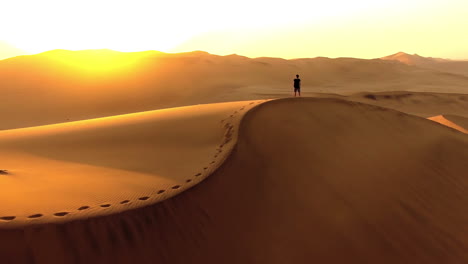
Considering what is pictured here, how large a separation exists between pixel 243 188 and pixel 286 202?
1.55ft

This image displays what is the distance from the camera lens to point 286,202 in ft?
12.3

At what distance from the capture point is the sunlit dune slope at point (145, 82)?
20984mm

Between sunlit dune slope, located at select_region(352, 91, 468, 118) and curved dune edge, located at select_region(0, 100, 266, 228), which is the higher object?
curved dune edge, located at select_region(0, 100, 266, 228)

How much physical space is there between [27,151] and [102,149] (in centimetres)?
112

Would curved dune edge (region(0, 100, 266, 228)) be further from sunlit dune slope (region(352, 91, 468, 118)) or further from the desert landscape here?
sunlit dune slope (region(352, 91, 468, 118))

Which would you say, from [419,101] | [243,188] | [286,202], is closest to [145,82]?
[419,101]

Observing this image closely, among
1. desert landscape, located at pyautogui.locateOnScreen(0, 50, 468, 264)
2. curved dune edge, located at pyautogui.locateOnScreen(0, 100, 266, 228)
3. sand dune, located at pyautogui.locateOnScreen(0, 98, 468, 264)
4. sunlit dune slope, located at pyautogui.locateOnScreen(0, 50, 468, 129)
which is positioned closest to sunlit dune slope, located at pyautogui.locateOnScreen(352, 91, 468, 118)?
sunlit dune slope, located at pyautogui.locateOnScreen(0, 50, 468, 129)

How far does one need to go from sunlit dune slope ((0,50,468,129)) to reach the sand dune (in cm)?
1226

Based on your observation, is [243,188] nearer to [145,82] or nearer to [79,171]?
[79,171]

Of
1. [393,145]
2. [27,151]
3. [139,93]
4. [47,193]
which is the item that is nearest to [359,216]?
[393,145]

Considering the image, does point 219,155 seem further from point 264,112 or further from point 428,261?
point 428,261

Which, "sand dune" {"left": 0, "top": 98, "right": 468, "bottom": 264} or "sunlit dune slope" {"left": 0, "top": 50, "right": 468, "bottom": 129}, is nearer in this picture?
"sand dune" {"left": 0, "top": 98, "right": 468, "bottom": 264}

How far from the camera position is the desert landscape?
9.04 ft

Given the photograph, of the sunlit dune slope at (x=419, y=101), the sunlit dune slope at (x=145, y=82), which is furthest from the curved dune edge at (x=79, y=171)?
the sunlit dune slope at (x=419, y=101)
